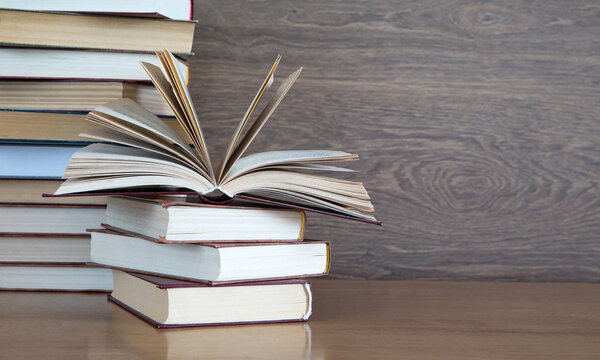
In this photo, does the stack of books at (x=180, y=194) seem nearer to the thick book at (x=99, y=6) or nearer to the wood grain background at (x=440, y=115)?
the thick book at (x=99, y=6)

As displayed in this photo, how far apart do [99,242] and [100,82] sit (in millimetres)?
262

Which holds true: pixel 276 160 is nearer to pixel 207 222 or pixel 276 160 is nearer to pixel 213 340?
pixel 207 222

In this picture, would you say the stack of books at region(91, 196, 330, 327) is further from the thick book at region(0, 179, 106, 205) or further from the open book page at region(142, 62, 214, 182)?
the thick book at region(0, 179, 106, 205)

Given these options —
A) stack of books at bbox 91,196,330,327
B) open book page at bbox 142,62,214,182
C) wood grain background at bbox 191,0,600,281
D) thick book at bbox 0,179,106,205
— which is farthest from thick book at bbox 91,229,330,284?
wood grain background at bbox 191,0,600,281

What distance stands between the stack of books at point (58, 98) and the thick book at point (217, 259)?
0.19m

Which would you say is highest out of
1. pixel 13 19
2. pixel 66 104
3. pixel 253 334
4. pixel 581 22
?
pixel 581 22

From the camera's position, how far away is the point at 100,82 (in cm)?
101

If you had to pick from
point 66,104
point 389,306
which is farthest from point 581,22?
point 66,104

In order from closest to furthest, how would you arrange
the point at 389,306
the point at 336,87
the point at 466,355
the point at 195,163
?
the point at 466,355 → the point at 195,163 → the point at 389,306 → the point at 336,87

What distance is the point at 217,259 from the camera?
78 centimetres

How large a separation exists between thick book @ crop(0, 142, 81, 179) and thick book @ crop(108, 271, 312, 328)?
0.94 ft

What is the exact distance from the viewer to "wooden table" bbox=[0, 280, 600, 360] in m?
0.71

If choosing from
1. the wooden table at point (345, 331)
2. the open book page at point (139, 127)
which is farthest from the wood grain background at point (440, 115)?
the open book page at point (139, 127)

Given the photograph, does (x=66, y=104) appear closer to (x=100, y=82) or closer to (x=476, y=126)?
(x=100, y=82)
